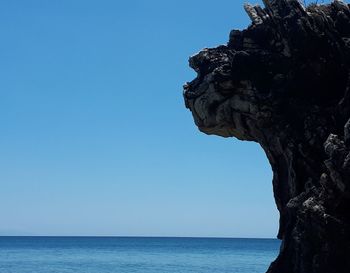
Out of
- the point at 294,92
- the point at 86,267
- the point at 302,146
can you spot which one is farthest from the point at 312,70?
the point at 86,267

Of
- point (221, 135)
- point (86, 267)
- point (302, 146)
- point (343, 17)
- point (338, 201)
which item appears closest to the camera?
point (338, 201)

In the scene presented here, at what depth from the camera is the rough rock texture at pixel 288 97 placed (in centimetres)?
2605

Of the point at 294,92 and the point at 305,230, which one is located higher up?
the point at 294,92

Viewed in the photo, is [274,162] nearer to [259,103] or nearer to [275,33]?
[259,103]

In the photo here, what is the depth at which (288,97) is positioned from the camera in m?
28.0

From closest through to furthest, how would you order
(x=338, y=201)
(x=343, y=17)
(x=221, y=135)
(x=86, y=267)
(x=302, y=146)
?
(x=338, y=201) → (x=302, y=146) → (x=343, y=17) → (x=221, y=135) → (x=86, y=267)

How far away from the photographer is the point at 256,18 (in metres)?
30.1

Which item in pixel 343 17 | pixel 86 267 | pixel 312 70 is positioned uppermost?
pixel 343 17

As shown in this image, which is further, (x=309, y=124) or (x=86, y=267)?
(x=86, y=267)

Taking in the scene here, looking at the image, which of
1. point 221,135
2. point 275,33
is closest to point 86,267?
point 221,135

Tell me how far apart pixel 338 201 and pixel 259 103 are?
19.5 ft

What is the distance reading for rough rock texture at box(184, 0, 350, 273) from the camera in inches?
1025

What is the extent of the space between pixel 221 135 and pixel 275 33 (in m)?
5.26

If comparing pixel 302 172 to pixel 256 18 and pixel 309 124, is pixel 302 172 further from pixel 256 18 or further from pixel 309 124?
pixel 256 18
